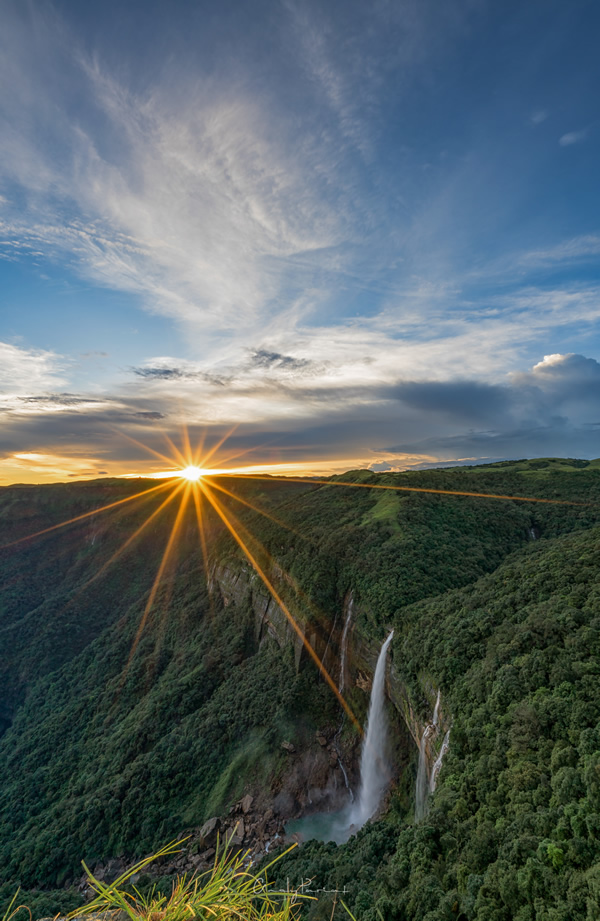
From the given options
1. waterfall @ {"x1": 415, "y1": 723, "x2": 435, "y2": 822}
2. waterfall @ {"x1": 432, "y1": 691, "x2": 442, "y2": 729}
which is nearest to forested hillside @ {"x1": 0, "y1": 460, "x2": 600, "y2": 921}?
waterfall @ {"x1": 432, "y1": 691, "x2": 442, "y2": 729}

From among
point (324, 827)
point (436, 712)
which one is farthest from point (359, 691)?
point (436, 712)

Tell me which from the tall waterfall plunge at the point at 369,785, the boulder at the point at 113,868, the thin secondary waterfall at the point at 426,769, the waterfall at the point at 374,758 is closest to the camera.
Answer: the thin secondary waterfall at the point at 426,769

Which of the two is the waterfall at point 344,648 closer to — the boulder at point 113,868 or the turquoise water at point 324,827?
the turquoise water at point 324,827

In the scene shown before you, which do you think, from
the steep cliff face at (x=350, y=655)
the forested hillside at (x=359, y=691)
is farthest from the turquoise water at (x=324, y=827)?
the forested hillside at (x=359, y=691)

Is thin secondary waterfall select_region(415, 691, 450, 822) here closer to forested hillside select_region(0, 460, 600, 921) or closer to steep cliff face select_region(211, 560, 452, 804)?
steep cliff face select_region(211, 560, 452, 804)

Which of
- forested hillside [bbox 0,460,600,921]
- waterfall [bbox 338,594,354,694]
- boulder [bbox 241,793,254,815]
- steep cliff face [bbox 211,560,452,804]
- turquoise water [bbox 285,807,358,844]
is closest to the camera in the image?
forested hillside [bbox 0,460,600,921]

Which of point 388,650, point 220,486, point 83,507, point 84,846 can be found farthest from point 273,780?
point 83,507

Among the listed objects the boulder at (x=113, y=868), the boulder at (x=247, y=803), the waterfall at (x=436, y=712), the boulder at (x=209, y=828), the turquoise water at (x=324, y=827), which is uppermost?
the waterfall at (x=436, y=712)
